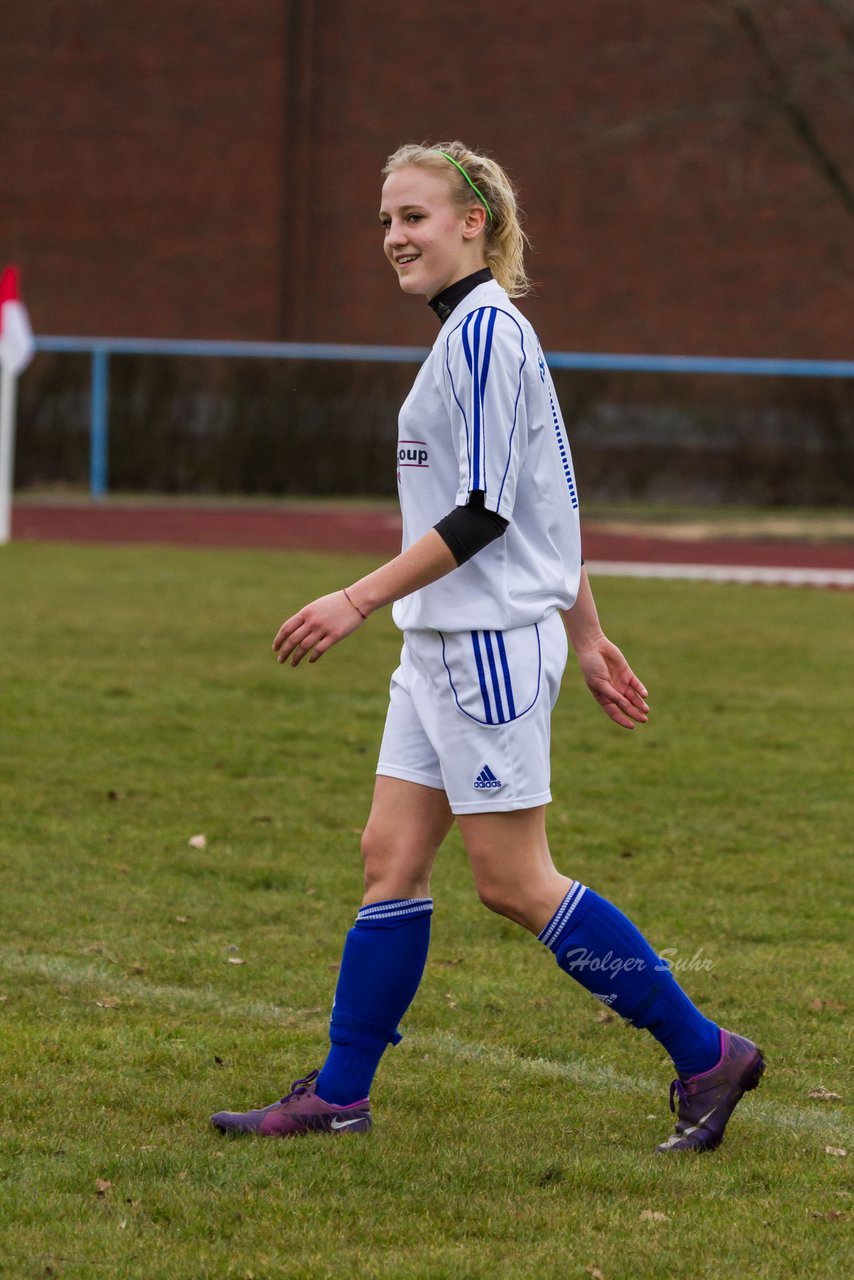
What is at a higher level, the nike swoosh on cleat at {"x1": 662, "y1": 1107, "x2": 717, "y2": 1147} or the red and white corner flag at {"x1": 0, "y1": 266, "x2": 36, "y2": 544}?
the red and white corner flag at {"x1": 0, "y1": 266, "x2": 36, "y2": 544}

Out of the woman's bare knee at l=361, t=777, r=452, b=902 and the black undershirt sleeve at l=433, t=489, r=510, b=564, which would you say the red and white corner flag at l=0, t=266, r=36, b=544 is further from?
the black undershirt sleeve at l=433, t=489, r=510, b=564

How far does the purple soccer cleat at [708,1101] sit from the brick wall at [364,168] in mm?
24399

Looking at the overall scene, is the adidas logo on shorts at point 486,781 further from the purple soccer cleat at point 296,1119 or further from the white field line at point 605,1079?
the white field line at point 605,1079

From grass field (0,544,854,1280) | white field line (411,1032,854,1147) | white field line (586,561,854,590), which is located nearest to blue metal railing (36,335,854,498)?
white field line (586,561,854,590)

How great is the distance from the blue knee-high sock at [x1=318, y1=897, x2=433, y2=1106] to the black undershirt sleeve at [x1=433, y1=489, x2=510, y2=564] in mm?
774

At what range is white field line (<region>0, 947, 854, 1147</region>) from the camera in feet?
12.5

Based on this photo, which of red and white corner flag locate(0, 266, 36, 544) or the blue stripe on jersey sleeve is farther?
red and white corner flag locate(0, 266, 36, 544)

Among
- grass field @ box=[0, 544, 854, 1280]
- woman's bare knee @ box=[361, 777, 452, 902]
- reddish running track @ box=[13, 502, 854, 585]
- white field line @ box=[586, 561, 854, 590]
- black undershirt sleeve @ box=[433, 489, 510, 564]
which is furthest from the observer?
reddish running track @ box=[13, 502, 854, 585]

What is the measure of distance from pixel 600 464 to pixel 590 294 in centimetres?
515

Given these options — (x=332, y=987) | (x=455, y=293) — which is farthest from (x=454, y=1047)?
(x=455, y=293)

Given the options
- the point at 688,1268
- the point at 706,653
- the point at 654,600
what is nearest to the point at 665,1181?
the point at 688,1268

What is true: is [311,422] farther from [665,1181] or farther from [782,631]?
[665,1181]

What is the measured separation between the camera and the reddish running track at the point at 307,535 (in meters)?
17.4

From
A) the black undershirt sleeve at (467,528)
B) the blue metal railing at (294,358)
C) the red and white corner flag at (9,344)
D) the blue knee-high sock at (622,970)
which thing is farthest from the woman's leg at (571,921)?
the blue metal railing at (294,358)
